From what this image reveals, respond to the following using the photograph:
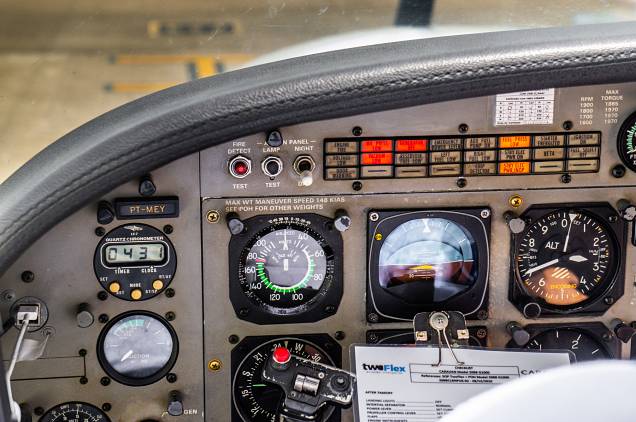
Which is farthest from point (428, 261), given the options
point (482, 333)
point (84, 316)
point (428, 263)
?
point (84, 316)

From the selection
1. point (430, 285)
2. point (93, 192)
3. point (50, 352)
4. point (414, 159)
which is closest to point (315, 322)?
point (430, 285)

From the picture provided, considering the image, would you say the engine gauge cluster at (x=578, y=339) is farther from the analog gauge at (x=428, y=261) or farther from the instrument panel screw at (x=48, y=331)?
the instrument panel screw at (x=48, y=331)

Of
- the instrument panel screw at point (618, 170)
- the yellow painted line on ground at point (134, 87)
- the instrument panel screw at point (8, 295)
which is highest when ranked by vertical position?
the yellow painted line on ground at point (134, 87)

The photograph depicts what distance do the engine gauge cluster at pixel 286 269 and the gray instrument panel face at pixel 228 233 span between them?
3 cm

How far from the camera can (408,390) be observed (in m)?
2.44

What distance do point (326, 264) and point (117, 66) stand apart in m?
6.41

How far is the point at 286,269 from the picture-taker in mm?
2775

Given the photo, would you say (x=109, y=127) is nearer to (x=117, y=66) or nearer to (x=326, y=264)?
(x=326, y=264)

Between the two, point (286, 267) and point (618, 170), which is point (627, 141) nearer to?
point (618, 170)

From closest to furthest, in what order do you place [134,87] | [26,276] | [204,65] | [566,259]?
1. [26,276]
2. [566,259]
3. [134,87]
4. [204,65]

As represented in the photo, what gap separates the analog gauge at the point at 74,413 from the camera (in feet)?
9.00

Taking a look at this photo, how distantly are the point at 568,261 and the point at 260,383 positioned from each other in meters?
1.15

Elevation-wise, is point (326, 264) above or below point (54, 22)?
below

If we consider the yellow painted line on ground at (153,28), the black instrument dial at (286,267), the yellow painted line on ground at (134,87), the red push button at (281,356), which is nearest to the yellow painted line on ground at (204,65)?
the yellow painted line on ground at (134,87)
